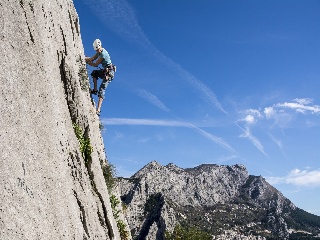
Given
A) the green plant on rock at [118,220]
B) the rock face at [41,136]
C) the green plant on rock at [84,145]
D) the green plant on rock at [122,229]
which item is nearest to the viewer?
the rock face at [41,136]

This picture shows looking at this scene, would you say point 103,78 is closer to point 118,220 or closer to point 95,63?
point 95,63

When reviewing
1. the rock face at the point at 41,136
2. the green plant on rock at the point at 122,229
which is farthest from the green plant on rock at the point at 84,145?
the green plant on rock at the point at 122,229

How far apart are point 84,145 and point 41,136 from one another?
5777mm

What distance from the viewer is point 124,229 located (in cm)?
2131

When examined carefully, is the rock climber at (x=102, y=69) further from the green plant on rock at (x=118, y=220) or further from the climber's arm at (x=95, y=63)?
the green plant on rock at (x=118, y=220)

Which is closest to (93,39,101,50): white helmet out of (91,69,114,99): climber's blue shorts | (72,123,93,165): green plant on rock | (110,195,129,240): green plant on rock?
(91,69,114,99): climber's blue shorts

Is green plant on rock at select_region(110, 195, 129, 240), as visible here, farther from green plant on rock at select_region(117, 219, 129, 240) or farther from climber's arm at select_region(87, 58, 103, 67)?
climber's arm at select_region(87, 58, 103, 67)

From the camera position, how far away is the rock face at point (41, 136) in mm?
7766

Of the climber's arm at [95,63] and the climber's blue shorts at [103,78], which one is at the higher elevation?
the climber's arm at [95,63]

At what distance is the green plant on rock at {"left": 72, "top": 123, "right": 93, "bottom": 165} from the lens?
15164 mm

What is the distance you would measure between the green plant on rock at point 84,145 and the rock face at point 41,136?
0.06m

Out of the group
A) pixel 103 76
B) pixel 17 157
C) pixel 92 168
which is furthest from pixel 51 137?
pixel 103 76

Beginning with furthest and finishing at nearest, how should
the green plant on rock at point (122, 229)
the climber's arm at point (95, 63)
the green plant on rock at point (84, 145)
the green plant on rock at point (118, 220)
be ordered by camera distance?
the green plant on rock at point (122, 229) → the green plant on rock at point (118, 220) → the climber's arm at point (95, 63) → the green plant on rock at point (84, 145)

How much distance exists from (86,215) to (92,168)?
3.04 metres
